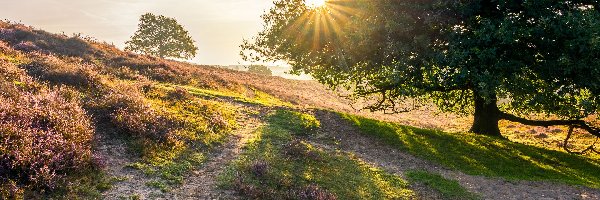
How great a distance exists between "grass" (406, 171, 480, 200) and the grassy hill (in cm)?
5

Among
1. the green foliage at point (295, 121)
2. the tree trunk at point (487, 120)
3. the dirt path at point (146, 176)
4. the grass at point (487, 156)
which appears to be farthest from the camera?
the tree trunk at point (487, 120)

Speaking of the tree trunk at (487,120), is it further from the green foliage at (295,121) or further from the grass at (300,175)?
the grass at (300,175)

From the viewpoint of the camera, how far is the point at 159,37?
94.7m

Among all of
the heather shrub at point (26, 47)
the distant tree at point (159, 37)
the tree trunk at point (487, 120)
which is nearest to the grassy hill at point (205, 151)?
the heather shrub at point (26, 47)

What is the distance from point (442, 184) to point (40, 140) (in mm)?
13982

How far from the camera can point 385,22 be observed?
2092 centimetres

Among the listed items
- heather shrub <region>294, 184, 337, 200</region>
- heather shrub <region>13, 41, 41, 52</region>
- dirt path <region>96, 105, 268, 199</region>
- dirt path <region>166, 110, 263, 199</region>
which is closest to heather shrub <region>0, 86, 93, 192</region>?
dirt path <region>96, 105, 268, 199</region>

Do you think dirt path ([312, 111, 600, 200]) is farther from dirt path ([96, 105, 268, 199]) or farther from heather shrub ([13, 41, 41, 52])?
heather shrub ([13, 41, 41, 52])

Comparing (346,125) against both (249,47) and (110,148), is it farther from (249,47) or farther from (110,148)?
(110,148)

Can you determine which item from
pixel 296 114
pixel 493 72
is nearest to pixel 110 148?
pixel 296 114

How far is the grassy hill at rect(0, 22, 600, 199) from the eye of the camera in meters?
11.4

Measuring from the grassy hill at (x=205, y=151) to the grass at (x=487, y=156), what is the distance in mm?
82

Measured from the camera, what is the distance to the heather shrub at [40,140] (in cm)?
1025

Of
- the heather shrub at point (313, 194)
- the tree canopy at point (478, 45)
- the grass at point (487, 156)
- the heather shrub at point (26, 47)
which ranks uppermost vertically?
the tree canopy at point (478, 45)
